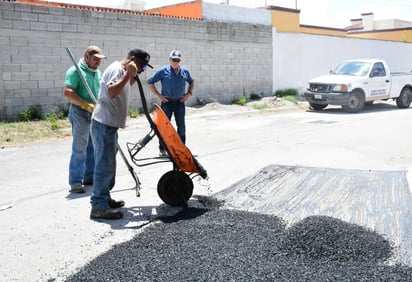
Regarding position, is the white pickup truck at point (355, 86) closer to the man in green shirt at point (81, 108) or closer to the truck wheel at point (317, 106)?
the truck wheel at point (317, 106)

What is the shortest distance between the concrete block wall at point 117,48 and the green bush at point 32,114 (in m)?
0.15

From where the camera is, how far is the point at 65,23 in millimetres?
12891

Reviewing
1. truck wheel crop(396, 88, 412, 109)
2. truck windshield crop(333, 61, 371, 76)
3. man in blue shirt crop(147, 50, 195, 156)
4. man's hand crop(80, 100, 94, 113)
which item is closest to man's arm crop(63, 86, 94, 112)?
man's hand crop(80, 100, 94, 113)

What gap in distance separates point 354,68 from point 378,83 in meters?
0.99

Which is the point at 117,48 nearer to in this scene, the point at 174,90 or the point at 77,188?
the point at 174,90

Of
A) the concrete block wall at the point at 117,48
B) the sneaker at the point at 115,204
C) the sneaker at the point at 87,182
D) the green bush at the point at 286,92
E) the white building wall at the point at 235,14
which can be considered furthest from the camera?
the green bush at the point at 286,92

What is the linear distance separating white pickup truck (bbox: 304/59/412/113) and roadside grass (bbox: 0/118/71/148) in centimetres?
855

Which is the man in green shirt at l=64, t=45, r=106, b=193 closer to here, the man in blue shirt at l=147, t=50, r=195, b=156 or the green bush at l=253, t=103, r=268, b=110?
the man in blue shirt at l=147, t=50, r=195, b=156

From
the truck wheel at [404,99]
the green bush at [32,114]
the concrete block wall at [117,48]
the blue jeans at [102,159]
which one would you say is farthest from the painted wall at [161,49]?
the blue jeans at [102,159]

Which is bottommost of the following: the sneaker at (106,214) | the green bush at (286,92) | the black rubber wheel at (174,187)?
the sneaker at (106,214)

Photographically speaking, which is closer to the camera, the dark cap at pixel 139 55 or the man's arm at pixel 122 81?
the man's arm at pixel 122 81

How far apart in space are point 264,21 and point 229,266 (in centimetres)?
1859

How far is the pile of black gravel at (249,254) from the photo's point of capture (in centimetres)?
340

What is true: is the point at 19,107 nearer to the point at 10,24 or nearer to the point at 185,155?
the point at 10,24
